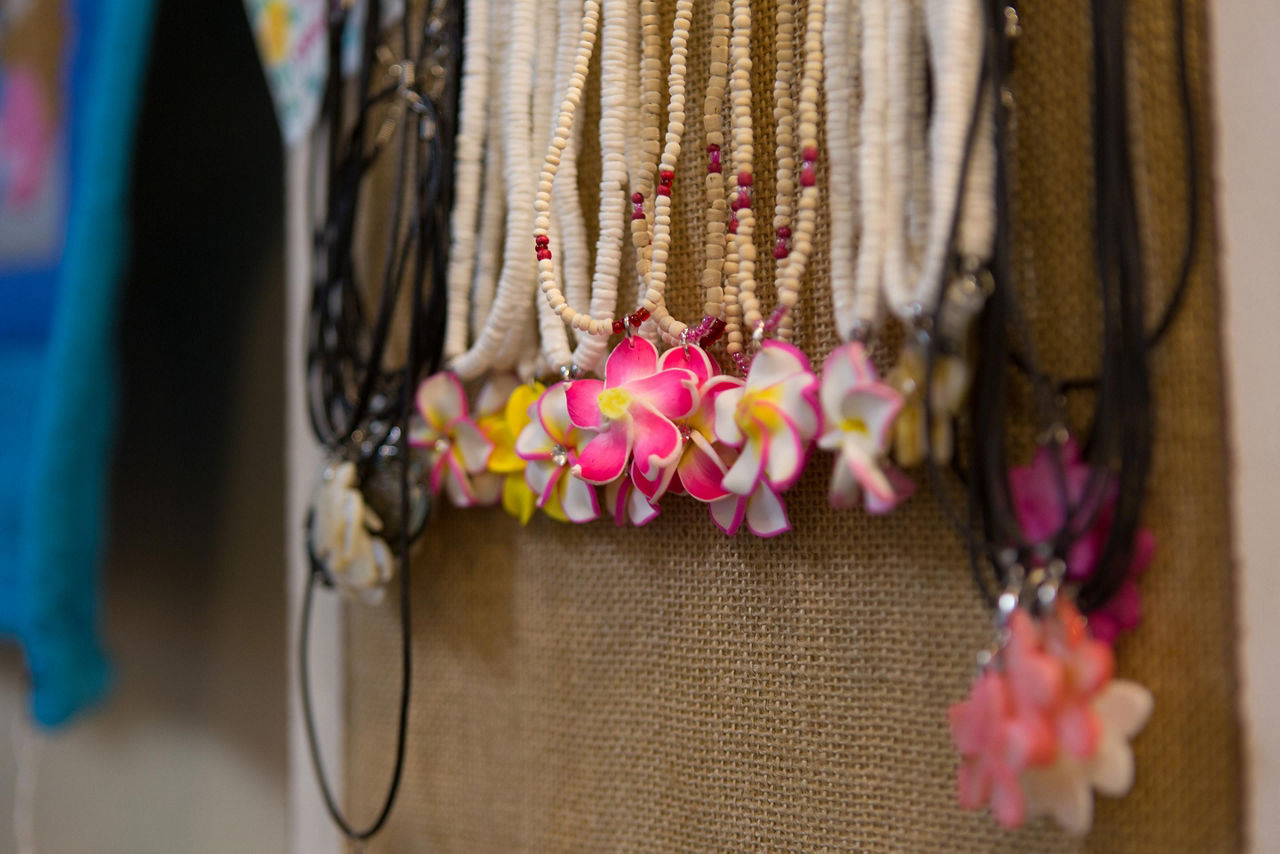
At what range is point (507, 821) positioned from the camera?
2.15 ft

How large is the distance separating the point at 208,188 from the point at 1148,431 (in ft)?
3.61

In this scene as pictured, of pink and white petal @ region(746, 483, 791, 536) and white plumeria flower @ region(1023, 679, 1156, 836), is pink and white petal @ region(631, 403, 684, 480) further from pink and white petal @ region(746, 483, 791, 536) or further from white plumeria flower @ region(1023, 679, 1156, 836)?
white plumeria flower @ region(1023, 679, 1156, 836)

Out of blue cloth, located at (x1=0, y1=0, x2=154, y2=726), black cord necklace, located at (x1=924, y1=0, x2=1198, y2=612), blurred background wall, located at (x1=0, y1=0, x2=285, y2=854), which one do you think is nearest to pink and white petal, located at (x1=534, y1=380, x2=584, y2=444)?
black cord necklace, located at (x1=924, y1=0, x2=1198, y2=612)

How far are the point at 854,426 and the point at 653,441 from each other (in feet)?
0.38

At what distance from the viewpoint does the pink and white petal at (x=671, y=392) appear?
1.58 feet

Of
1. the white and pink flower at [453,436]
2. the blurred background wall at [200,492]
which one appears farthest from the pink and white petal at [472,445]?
the blurred background wall at [200,492]

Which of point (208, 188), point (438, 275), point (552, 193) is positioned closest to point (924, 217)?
point (552, 193)

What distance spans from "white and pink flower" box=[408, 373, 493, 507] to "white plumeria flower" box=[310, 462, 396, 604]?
7cm

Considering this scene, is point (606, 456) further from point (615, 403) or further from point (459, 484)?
point (459, 484)

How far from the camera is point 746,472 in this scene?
1.50ft

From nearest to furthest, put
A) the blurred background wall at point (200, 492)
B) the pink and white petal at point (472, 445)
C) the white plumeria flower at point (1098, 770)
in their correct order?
the white plumeria flower at point (1098, 770)
the pink and white petal at point (472, 445)
the blurred background wall at point (200, 492)

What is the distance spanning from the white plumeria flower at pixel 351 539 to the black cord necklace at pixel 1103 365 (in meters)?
0.42

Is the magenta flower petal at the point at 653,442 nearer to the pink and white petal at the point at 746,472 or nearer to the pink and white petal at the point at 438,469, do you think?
the pink and white petal at the point at 746,472

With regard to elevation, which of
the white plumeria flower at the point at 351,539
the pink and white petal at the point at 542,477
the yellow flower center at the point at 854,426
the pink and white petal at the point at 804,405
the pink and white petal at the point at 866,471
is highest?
the pink and white petal at the point at 804,405
